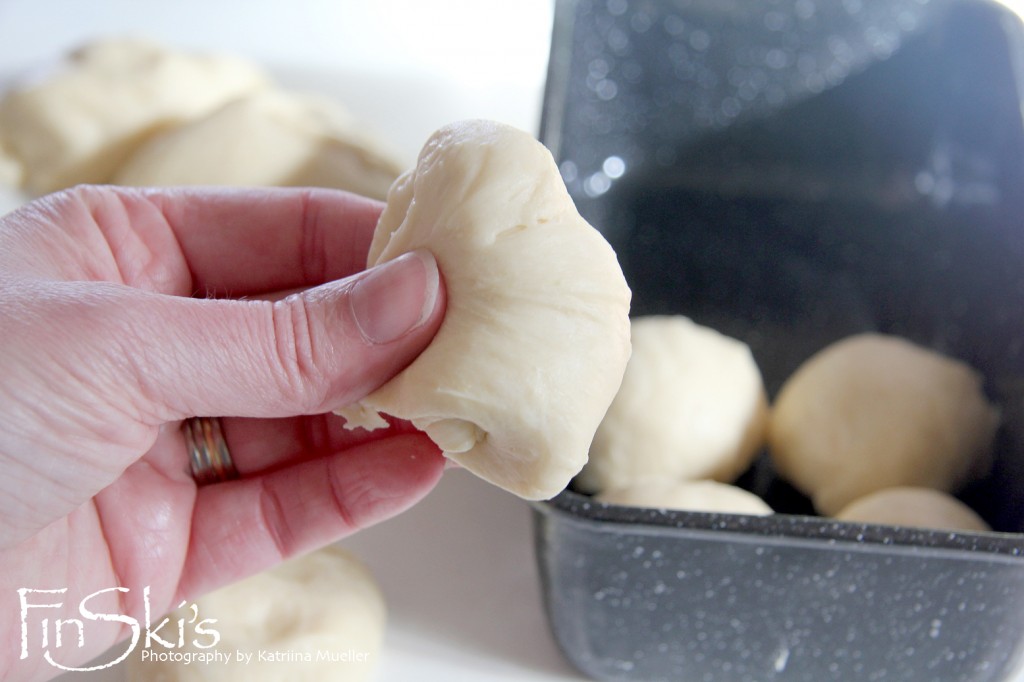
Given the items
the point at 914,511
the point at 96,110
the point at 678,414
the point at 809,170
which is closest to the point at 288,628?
the point at 678,414

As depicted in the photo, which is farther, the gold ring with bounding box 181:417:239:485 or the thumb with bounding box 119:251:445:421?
the gold ring with bounding box 181:417:239:485

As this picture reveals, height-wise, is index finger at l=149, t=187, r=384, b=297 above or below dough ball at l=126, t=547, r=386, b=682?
above

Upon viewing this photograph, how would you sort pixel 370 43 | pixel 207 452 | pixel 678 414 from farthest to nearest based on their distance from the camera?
pixel 370 43 < pixel 678 414 < pixel 207 452

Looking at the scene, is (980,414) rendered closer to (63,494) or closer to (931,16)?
(931,16)

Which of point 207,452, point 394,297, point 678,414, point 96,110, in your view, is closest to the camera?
point 394,297

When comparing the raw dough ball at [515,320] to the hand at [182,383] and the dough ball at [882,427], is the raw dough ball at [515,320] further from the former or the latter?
the dough ball at [882,427]

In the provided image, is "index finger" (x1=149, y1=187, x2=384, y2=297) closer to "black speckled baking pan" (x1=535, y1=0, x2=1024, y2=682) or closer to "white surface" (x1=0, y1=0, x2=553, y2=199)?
"black speckled baking pan" (x1=535, y1=0, x2=1024, y2=682)

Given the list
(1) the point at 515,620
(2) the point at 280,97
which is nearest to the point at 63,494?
(1) the point at 515,620

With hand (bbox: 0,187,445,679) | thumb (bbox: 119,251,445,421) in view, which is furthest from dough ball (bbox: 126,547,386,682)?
thumb (bbox: 119,251,445,421)

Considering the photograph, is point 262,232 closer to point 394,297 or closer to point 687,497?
point 394,297
